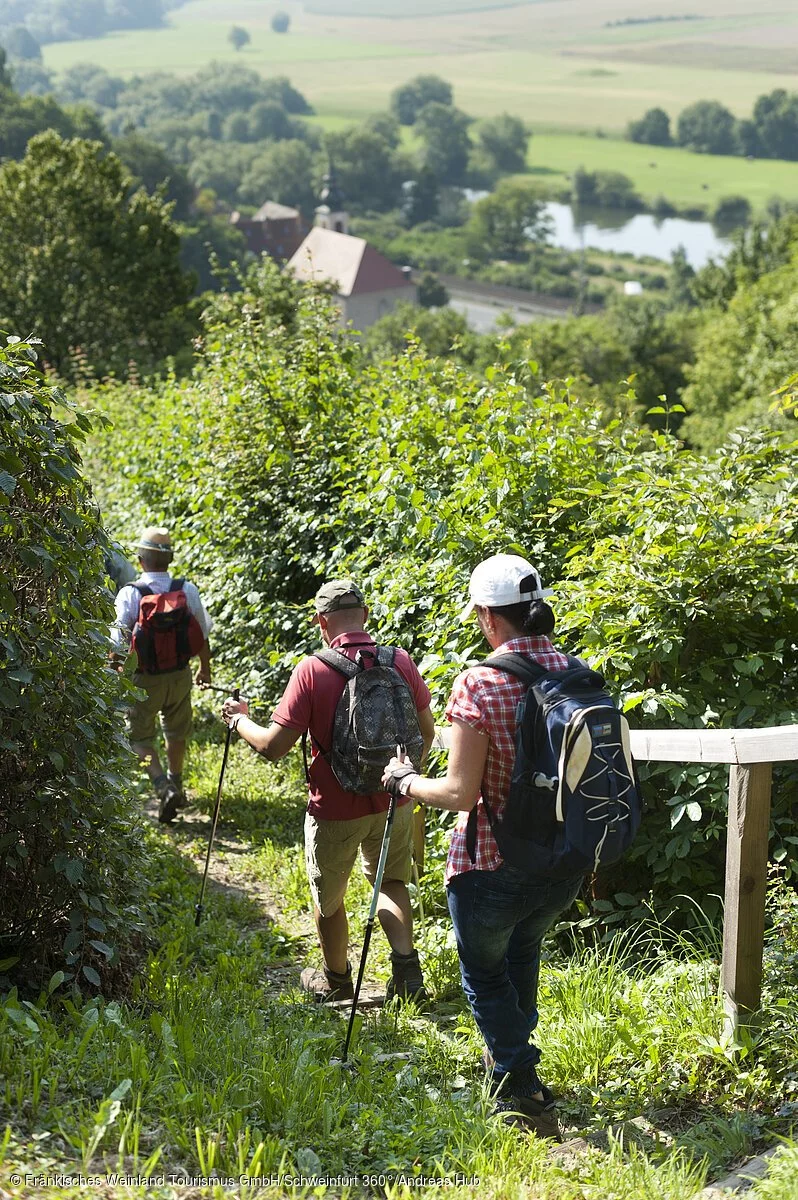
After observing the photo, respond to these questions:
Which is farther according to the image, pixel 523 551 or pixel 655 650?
pixel 523 551

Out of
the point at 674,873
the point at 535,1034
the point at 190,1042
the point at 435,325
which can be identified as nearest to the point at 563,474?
the point at 674,873

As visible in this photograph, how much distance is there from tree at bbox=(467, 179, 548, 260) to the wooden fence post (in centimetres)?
18188

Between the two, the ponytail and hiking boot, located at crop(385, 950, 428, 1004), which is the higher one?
the ponytail

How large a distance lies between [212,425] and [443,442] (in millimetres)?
→ 3416

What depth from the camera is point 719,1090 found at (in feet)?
12.3

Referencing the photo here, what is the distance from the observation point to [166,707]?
7.70 m

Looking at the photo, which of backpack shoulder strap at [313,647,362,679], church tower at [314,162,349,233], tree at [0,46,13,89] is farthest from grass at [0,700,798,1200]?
church tower at [314,162,349,233]

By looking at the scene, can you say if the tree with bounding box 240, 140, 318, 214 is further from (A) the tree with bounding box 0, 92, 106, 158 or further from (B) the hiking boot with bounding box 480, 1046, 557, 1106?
(B) the hiking boot with bounding box 480, 1046, 557, 1106

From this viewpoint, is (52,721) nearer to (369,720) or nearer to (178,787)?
(369,720)

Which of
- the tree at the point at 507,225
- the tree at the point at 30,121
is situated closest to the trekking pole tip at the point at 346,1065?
the tree at the point at 30,121

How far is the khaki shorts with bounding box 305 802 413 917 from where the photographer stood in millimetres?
4805

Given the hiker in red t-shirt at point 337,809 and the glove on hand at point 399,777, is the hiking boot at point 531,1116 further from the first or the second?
the hiker in red t-shirt at point 337,809

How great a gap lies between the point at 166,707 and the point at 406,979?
10.9 feet

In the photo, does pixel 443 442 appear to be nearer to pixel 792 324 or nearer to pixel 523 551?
pixel 523 551
